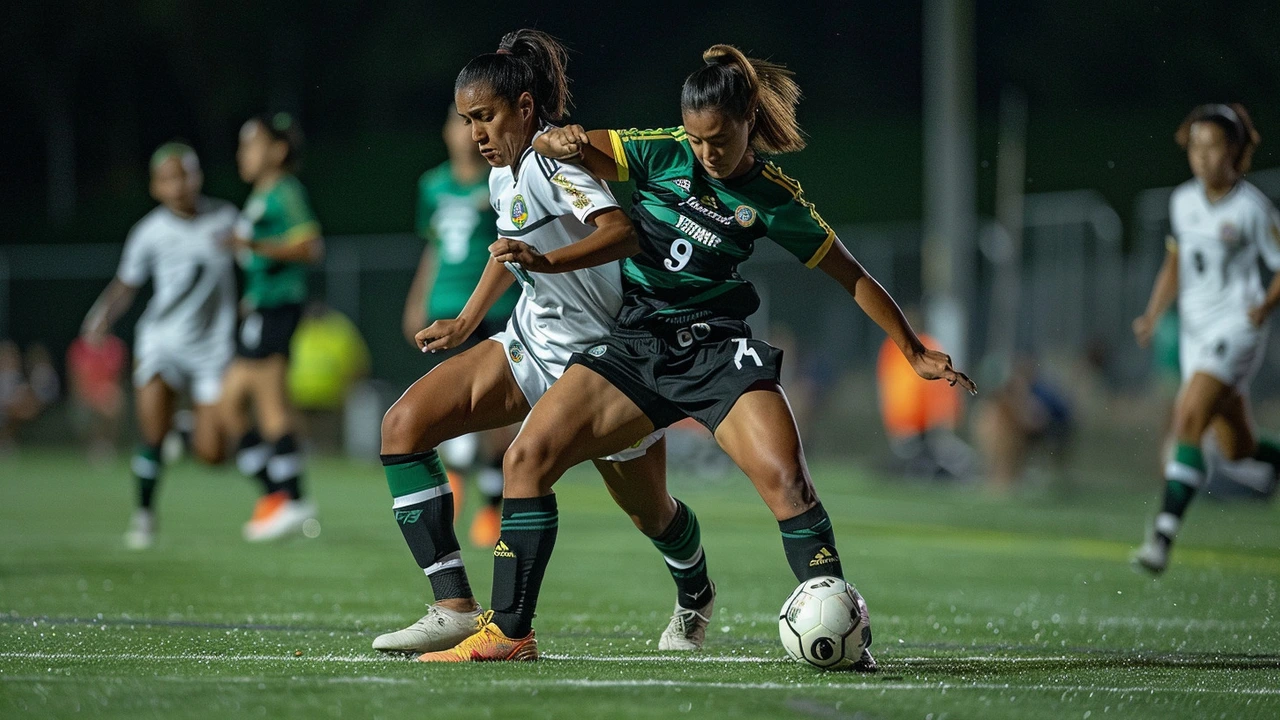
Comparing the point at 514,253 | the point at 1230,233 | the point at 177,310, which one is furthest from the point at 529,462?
the point at 177,310

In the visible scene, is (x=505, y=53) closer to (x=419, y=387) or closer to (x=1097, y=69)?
(x=419, y=387)

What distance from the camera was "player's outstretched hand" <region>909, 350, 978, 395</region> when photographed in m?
4.69

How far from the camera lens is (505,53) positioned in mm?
5090

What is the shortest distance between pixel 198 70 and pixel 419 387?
123ft

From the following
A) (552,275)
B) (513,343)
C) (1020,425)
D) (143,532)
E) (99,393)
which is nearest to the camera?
(552,275)

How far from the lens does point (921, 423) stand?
1756cm

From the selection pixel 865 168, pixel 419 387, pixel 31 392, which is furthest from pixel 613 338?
pixel 865 168

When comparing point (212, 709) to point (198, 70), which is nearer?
point (212, 709)

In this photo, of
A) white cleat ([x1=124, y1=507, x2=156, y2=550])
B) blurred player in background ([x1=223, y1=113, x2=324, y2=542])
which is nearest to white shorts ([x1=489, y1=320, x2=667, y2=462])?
blurred player in background ([x1=223, y1=113, x2=324, y2=542])

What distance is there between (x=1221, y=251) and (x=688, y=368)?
437 cm

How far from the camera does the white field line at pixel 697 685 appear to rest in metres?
4.17

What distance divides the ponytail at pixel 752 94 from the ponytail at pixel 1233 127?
11.0ft

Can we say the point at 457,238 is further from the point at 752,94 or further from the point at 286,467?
the point at 752,94

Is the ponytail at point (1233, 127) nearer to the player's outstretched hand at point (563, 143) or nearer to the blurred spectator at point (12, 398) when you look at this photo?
the player's outstretched hand at point (563, 143)
